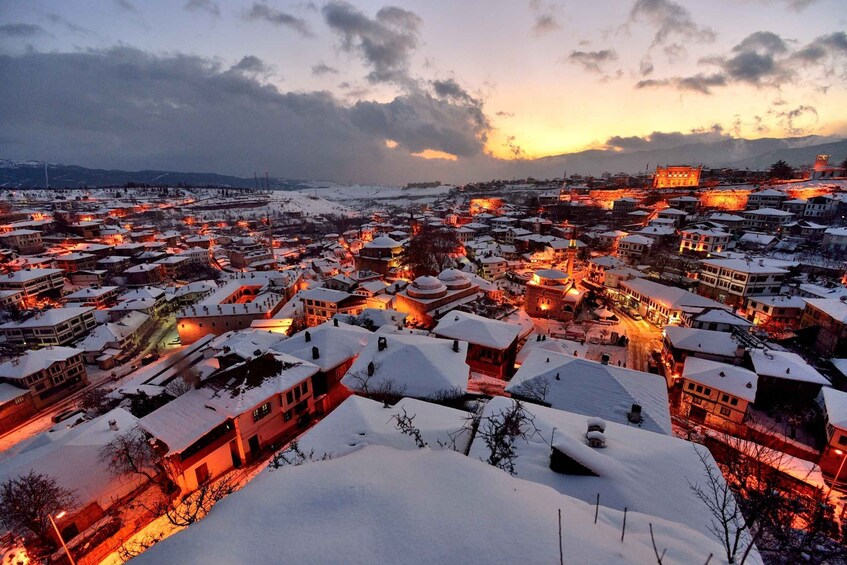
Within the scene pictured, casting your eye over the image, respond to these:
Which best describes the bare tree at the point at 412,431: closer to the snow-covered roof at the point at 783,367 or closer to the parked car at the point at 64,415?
the snow-covered roof at the point at 783,367

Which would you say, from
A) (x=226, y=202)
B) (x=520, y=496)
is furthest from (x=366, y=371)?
(x=226, y=202)

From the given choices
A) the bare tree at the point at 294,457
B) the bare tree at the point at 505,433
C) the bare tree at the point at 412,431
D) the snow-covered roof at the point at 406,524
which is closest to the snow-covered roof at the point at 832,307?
the bare tree at the point at 505,433

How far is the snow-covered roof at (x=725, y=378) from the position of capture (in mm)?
23297

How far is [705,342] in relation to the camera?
29.0m

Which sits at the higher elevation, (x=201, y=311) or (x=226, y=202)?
(x=226, y=202)

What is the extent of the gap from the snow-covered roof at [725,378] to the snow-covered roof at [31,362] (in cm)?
5584

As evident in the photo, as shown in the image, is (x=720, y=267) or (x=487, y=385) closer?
(x=487, y=385)

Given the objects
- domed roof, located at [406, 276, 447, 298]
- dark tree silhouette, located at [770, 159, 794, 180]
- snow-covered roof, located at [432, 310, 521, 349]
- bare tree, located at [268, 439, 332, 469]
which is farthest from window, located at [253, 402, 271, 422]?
dark tree silhouette, located at [770, 159, 794, 180]

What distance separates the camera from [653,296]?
40656mm

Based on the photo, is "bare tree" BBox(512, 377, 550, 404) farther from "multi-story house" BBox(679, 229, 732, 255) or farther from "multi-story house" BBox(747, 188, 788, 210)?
"multi-story house" BBox(747, 188, 788, 210)

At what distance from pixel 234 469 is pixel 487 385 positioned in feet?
55.1

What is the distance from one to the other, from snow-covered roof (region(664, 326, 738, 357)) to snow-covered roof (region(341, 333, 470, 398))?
2027 centimetres

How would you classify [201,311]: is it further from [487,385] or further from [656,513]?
[656,513]

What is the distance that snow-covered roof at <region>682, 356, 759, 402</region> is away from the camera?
23.3 meters
